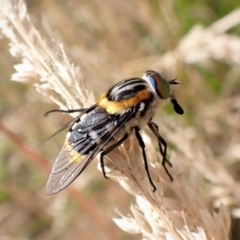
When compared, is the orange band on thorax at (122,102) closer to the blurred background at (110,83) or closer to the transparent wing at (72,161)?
the transparent wing at (72,161)

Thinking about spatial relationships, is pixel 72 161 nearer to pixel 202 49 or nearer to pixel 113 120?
pixel 113 120

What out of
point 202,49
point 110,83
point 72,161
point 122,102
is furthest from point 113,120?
point 202,49

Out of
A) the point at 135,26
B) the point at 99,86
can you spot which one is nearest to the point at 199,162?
the point at 99,86

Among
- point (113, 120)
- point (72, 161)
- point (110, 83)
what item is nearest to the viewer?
point (72, 161)

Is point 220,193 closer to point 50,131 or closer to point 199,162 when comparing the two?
point 199,162

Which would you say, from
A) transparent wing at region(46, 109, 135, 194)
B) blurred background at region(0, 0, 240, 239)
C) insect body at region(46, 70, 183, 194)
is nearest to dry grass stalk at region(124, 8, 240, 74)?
blurred background at region(0, 0, 240, 239)

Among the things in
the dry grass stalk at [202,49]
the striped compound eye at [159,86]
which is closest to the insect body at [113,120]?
the striped compound eye at [159,86]
